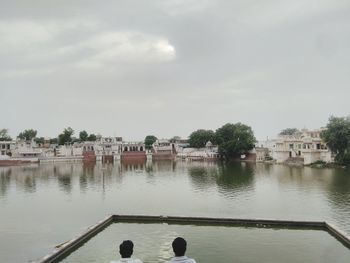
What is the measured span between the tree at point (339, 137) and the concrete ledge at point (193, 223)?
39834mm

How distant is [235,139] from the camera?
90125mm

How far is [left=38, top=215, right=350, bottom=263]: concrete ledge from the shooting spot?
17.2 m

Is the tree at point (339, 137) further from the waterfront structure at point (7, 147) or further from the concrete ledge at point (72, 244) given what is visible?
the waterfront structure at point (7, 147)

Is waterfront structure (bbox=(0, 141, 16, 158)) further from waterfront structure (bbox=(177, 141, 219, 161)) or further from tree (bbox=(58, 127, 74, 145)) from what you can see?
waterfront structure (bbox=(177, 141, 219, 161))

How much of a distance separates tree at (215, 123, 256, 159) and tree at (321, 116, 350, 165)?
2905cm

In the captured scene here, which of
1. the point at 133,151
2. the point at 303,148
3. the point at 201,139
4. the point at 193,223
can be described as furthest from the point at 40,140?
the point at 193,223

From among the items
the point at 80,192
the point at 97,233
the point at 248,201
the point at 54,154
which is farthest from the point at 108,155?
the point at 97,233

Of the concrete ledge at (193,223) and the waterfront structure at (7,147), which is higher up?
the waterfront structure at (7,147)

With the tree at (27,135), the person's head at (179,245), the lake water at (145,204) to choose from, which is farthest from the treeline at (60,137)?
the person's head at (179,245)

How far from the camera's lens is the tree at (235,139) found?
87.7m

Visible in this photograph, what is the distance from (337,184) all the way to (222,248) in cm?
2468

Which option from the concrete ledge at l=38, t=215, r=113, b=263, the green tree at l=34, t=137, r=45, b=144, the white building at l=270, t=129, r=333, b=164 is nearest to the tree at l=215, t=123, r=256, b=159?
the white building at l=270, t=129, r=333, b=164

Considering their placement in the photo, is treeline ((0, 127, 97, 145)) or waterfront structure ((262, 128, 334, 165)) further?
treeline ((0, 127, 97, 145))

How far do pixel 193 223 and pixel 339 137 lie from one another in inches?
1671
